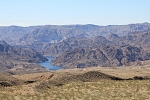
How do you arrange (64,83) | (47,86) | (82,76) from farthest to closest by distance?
(82,76)
(64,83)
(47,86)

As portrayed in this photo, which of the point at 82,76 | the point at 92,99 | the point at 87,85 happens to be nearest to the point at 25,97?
the point at 92,99

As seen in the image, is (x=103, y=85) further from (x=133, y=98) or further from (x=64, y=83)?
(x=133, y=98)

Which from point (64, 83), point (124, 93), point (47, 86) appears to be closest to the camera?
point (124, 93)

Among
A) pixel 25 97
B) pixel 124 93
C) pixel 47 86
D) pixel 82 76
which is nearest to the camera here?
pixel 25 97

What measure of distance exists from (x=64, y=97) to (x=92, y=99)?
3.61 metres

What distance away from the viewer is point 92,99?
3350 centimetres

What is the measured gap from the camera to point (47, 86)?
138ft

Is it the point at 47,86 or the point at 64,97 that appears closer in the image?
the point at 64,97

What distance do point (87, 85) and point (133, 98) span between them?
442 inches

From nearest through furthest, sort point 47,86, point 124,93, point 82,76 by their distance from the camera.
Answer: point 124,93 < point 47,86 < point 82,76

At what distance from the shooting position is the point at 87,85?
144 ft

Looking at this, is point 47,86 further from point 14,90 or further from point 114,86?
point 114,86

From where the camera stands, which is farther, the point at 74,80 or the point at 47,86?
the point at 74,80

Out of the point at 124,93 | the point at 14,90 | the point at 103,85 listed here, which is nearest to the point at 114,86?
the point at 103,85
